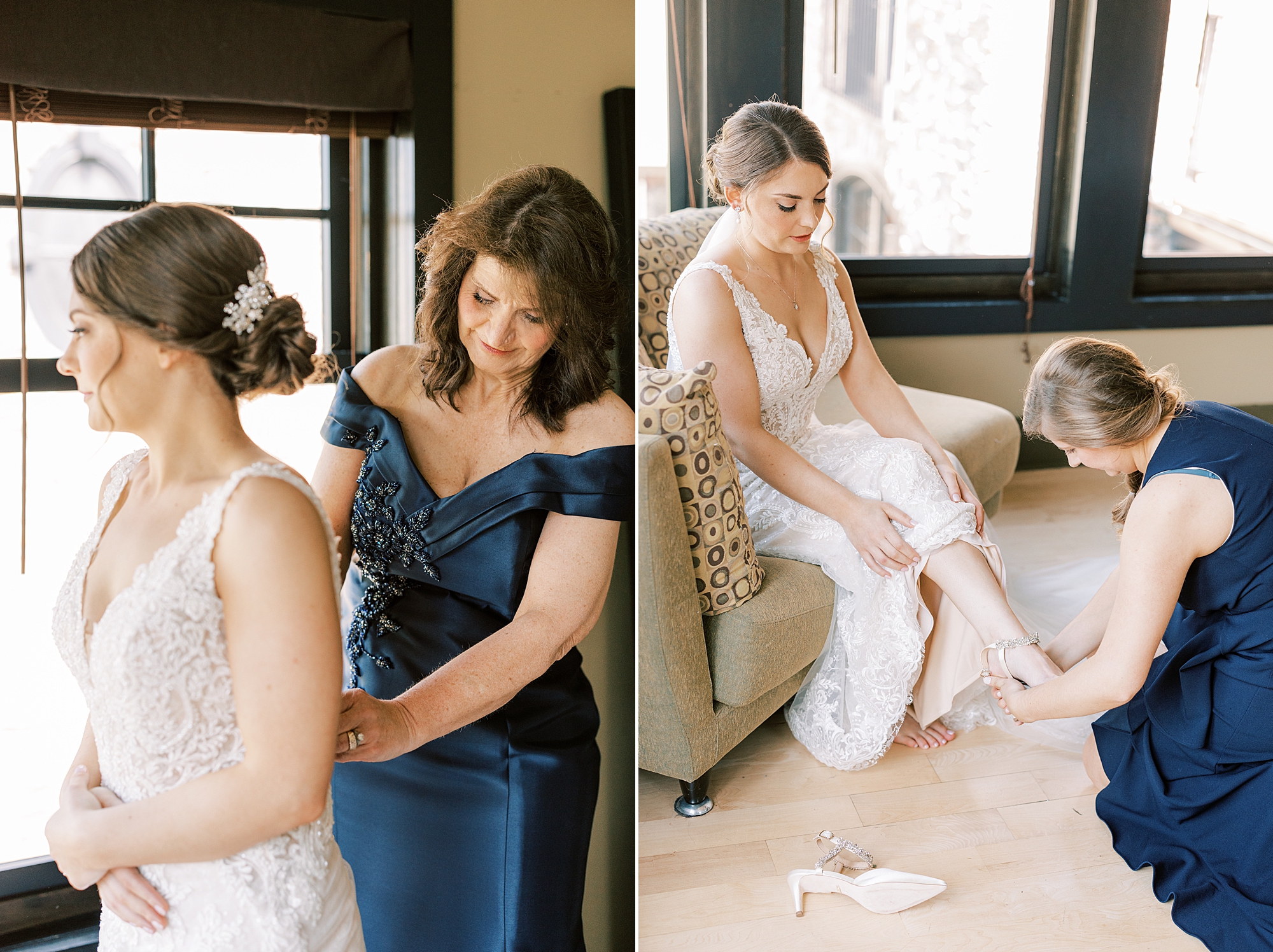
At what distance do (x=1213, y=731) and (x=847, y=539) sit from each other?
611 millimetres

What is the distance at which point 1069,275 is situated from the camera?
131cm

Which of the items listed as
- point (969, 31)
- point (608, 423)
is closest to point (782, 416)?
point (608, 423)

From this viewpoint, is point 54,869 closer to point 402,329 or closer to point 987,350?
point 402,329

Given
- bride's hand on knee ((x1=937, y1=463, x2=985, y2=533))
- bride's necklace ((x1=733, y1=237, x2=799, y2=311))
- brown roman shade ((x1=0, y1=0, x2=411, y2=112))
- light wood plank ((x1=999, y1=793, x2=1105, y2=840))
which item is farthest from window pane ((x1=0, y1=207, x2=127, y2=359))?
light wood plank ((x1=999, y1=793, x2=1105, y2=840))

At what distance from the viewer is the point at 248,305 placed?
79 cm

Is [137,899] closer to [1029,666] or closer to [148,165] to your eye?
[148,165]

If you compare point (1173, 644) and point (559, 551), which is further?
point (1173, 644)

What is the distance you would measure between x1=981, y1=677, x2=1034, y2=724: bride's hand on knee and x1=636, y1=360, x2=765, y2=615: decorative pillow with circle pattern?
1.26ft

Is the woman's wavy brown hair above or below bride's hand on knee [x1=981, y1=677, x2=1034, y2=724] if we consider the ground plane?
above

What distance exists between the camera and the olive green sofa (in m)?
1.33

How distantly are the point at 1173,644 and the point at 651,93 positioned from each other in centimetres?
108

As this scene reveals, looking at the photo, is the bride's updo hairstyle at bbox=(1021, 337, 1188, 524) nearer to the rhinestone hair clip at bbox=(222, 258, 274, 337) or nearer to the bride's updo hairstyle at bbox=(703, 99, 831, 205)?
the bride's updo hairstyle at bbox=(703, 99, 831, 205)

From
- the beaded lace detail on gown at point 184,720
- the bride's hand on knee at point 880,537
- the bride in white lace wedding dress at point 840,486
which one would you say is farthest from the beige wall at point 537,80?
the bride's hand on knee at point 880,537

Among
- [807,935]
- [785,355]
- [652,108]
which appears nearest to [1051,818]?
[807,935]
